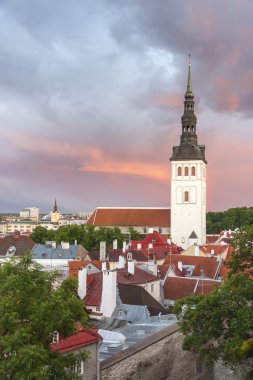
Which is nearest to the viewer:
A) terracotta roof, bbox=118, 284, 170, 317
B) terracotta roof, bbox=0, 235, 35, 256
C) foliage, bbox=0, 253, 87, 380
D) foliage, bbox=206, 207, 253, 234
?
foliage, bbox=0, 253, 87, 380

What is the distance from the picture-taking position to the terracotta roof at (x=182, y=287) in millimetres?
38906

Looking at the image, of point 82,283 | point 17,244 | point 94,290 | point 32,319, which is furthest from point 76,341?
point 17,244

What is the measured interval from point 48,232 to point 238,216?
7132 cm

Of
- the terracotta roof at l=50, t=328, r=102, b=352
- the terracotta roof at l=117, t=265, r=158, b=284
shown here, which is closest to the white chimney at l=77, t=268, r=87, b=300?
the terracotta roof at l=117, t=265, r=158, b=284

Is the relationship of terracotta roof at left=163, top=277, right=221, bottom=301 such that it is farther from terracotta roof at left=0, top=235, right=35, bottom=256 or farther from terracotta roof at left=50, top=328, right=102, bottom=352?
terracotta roof at left=0, top=235, right=35, bottom=256

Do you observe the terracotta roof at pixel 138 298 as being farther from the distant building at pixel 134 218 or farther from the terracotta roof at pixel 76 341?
the distant building at pixel 134 218

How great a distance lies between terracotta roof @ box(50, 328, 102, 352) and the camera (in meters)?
17.1

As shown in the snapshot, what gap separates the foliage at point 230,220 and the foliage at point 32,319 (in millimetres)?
126501

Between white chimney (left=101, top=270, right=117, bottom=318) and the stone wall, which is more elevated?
white chimney (left=101, top=270, right=117, bottom=318)

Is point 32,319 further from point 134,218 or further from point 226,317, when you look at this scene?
point 134,218

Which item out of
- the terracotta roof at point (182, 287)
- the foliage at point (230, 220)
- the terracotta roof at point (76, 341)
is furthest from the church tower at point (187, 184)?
the terracotta roof at point (76, 341)

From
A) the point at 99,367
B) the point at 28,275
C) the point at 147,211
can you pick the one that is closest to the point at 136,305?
the point at 99,367

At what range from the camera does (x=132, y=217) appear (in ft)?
340

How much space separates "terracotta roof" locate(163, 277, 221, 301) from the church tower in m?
52.2
